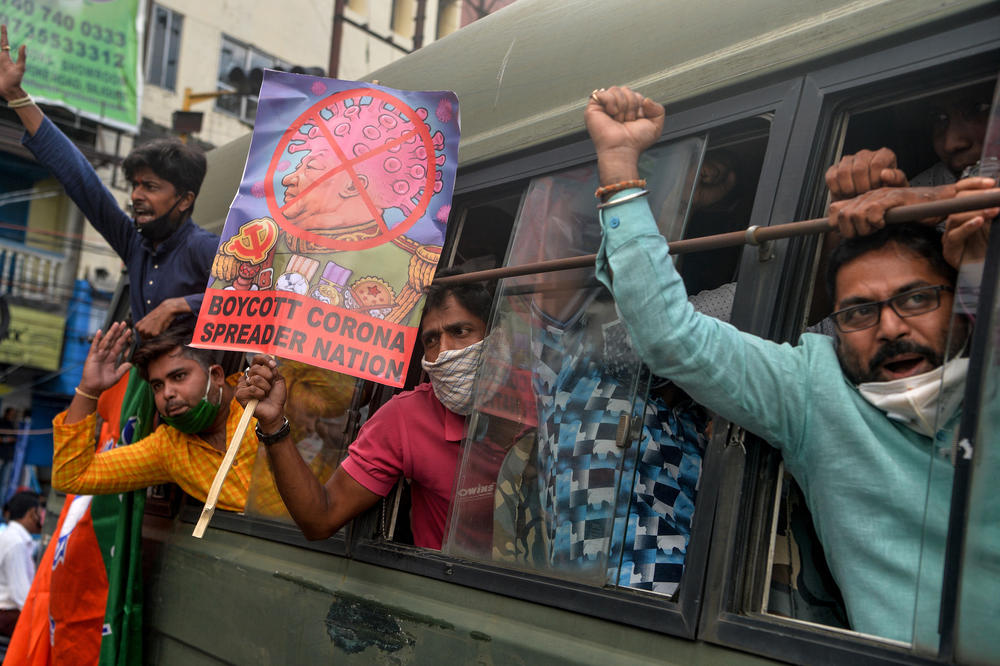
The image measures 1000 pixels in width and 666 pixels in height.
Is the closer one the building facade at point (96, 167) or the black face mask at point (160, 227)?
the black face mask at point (160, 227)

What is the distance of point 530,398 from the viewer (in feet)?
7.27

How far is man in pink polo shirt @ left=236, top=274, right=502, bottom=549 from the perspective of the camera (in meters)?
2.37

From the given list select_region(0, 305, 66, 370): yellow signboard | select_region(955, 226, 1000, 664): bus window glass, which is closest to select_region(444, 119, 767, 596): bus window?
select_region(955, 226, 1000, 664): bus window glass

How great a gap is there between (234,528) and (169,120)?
16.1 m

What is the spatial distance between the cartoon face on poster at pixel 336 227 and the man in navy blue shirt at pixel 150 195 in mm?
1064

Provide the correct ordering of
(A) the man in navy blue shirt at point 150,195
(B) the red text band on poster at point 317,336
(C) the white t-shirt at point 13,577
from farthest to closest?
(C) the white t-shirt at point 13,577
(A) the man in navy blue shirt at point 150,195
(B) the red text band on poster at point 317,336

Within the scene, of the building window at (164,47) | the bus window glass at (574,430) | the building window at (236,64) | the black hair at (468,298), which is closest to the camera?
the bus window glass at (574,430)

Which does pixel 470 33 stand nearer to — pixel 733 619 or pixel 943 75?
pixel 943 75

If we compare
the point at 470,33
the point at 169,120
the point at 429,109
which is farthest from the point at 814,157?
the point at 169,120

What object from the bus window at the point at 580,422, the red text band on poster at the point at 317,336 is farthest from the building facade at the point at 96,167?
the bus window at the point at 580,422

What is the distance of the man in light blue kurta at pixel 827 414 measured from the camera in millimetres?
1462

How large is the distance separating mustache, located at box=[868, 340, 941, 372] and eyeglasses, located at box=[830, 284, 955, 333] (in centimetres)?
5

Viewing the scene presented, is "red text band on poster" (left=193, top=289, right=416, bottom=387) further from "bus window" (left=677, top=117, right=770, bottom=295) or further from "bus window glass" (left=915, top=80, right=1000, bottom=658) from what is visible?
"bus window glass" (left=915, top=80, right=1000, bottom=658)

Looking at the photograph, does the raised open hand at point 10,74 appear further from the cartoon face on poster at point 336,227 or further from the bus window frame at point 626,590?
the bus window frame at point 626,590
